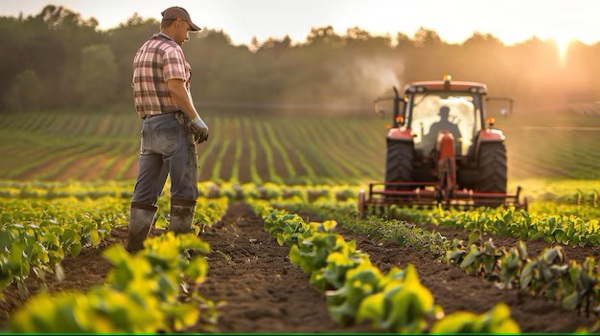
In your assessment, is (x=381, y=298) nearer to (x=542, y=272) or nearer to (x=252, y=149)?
(x=542, y=272)

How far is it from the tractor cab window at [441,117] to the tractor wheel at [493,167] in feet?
1.41

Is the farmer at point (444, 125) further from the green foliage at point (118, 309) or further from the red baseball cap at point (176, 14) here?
the green foliage at point (118, 309)

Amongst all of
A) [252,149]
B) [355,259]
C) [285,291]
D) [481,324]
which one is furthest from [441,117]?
[252,149]

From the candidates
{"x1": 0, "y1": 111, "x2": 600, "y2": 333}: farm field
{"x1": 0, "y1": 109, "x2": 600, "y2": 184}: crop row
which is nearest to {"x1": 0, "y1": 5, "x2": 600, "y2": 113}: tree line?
{"x1": 0, "y1": 109, "x2": 600, "y2": 184}: crop row

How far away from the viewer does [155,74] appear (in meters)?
6.60

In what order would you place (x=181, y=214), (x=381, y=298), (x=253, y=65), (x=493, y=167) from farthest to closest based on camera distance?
(x=253, y=65), (x=493, y=167), (x=181, y=214), (x=381, y=298)

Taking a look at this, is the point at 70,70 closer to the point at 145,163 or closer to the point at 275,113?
the point at 275,113

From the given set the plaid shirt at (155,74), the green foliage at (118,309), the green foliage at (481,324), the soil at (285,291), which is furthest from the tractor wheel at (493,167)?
the green foliage at (481,324)

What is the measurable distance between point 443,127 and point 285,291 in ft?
26.8

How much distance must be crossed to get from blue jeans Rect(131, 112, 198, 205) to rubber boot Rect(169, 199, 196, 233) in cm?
4

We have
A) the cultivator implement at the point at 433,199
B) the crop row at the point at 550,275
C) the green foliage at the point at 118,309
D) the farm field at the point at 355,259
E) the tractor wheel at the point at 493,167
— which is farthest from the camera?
the tractor wheel at the point at 493,167

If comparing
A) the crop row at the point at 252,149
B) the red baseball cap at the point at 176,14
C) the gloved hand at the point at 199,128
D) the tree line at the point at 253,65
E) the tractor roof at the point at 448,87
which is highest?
the tree line at the point at 253,65

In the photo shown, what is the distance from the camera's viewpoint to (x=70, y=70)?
5388 centimetres

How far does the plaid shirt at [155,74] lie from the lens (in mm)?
6570
